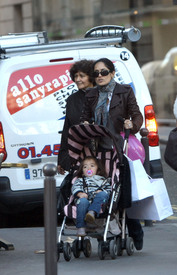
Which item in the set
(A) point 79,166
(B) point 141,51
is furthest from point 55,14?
(A) point 79,166

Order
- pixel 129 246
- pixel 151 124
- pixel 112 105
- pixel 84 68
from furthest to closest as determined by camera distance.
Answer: pixel 151 124 < pixel 84 68 < pixel 112 105 < pixel 129 246

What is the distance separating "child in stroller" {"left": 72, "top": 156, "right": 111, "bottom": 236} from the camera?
7.71 meters

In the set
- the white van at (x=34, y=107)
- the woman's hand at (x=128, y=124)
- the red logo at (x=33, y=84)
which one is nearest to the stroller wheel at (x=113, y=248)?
the woman's hand at (x=128, y=124)

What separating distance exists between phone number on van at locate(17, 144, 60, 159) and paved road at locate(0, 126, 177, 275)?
2.63 feet

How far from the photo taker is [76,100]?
29.4 feet

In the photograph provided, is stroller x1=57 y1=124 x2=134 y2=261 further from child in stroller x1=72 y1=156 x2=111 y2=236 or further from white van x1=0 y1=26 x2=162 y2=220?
white van x1=0 y1=26 x2=162 y2=220

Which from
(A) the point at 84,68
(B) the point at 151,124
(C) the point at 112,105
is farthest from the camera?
(B) the point at 151,124

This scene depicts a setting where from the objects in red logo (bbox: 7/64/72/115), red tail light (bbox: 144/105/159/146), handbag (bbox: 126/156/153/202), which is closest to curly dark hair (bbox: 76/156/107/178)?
handbag (bbox: 126/156/153/202)

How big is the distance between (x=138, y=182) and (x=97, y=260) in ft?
2.44

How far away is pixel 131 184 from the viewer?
7859 mm

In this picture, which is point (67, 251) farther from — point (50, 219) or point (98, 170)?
point (50, 219)

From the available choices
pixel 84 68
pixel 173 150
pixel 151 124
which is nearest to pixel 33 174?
pixel 151 124

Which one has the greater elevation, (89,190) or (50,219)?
(50,219)

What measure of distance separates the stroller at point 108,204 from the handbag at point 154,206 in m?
0.14
